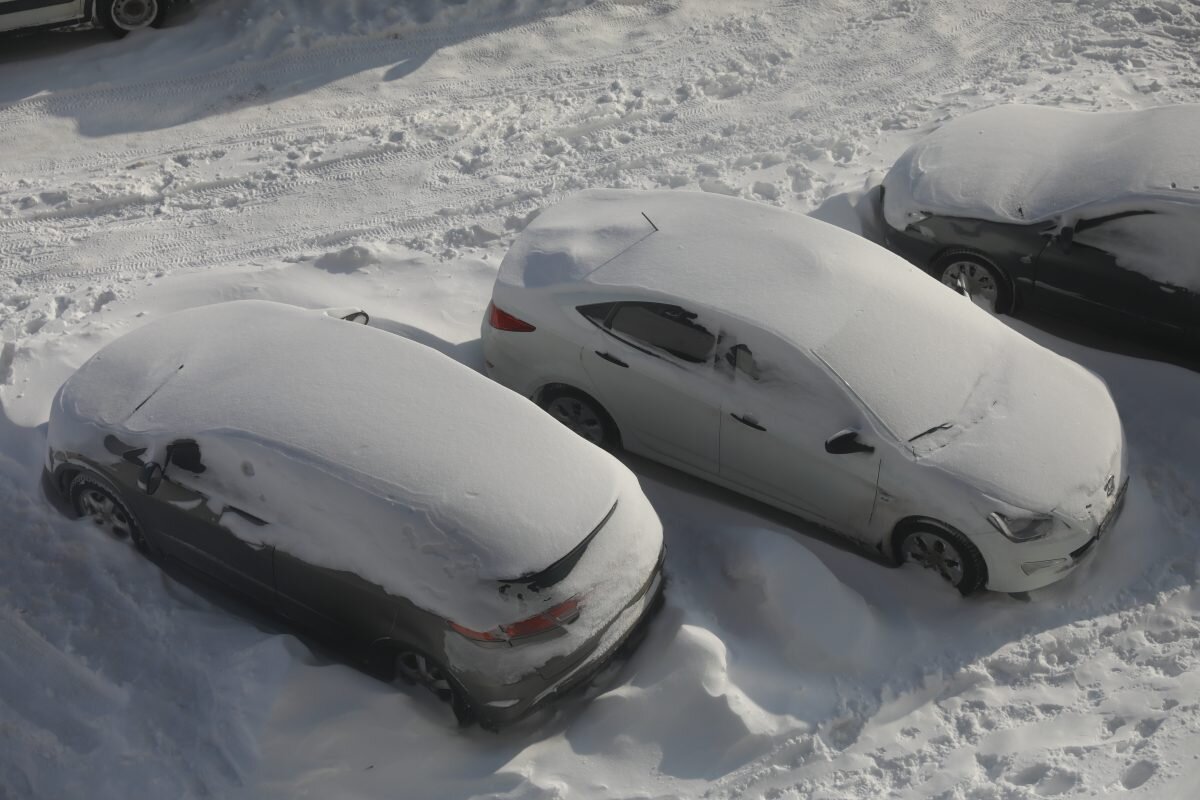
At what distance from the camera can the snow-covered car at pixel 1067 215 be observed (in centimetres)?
769

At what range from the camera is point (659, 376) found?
6754mm

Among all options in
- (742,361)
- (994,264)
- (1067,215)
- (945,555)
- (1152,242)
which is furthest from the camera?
(994,264)

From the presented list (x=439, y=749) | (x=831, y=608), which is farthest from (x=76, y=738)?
(x=831, y=608)

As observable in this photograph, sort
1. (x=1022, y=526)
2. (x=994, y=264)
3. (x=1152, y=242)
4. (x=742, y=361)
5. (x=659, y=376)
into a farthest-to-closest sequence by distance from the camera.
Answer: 1. (x=994, y=264)
2. (x=1152, y=242)
3. (x=659, y=376)
4. (x=742, y=361)
5. (x=1022, y=526)

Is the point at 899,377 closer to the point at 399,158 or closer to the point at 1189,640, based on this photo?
the point at 1189,640

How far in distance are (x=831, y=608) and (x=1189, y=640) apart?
1.98 m

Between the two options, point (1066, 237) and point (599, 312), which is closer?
point (599, 312)

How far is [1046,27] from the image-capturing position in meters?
11.4

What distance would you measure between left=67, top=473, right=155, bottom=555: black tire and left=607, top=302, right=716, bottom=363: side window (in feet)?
9.46

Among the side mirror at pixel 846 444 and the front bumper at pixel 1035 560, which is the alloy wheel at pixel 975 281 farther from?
the side mirror at pixel 846 444

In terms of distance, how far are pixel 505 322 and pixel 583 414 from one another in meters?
0.75

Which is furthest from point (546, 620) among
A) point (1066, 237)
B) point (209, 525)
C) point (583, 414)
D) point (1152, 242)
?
point (1152, 242)

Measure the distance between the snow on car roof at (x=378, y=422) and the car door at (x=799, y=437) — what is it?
0.97 m

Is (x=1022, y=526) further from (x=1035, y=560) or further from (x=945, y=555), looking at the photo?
(x=945, y=555)
